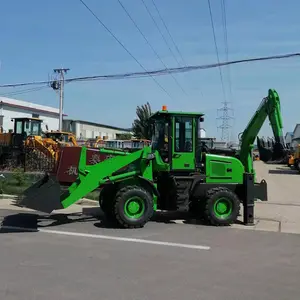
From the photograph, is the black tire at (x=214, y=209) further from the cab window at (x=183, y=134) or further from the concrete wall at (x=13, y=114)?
the concrete wall at (x=13, y=114)

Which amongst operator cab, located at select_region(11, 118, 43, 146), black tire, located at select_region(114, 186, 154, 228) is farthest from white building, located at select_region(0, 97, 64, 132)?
black tire, located at select_region(114, 186, 154, 228)

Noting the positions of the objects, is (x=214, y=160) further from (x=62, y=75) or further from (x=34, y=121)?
(x=62, y=75)

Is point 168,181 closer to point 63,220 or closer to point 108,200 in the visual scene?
point 108,200

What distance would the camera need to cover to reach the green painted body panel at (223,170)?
36.4 ft

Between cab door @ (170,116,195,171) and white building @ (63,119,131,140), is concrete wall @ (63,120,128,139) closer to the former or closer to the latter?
white building @ (63,119,131,140)

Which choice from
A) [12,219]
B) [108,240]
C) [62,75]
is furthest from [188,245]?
[62,75]

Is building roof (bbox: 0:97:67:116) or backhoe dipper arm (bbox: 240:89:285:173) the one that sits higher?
building roof (bbox: 0:97:67:116)

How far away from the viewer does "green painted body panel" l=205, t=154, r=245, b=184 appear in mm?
11109

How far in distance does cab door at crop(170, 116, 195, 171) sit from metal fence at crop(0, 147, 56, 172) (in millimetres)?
10903

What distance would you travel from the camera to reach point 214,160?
11.2 meters

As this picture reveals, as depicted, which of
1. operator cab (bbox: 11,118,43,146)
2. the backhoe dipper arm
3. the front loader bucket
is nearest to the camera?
the front loader bucket

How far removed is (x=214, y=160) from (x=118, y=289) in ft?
19.9

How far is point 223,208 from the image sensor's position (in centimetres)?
1077

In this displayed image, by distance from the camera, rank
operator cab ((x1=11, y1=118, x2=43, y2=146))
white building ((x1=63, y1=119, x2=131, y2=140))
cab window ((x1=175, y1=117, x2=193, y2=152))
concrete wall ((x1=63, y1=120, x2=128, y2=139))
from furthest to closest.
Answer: white building ((x1=63, y1=119, x2=131, y2=140)) → concrete wall ((x1=63, y1=120, x2=128, y2=139)) → operator cab ((x1=11, y1=118, x2=43, y2=146)) → cab window ((x1=175, y1=117, x2=193, y2=152))
